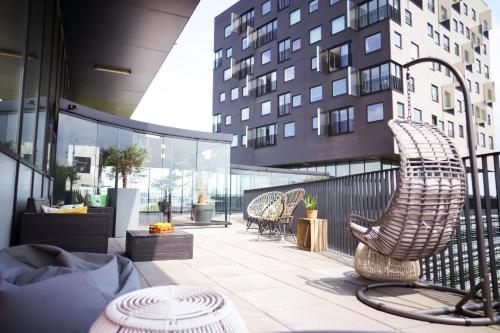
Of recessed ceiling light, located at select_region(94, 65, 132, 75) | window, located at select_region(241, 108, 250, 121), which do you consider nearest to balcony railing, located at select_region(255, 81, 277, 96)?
window, located at select_region(241, 108, 250, 121)

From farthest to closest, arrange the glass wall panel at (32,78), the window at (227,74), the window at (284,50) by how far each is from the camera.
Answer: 1. the window at (227,74)
2. the window at (284,50)
3. the glass wall panel at (32,78)

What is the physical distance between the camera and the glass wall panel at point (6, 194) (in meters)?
2.96

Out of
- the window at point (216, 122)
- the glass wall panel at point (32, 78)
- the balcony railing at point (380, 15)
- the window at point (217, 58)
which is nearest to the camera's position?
the glass wall panel at point (32, 78)

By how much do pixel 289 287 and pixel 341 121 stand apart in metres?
19.2

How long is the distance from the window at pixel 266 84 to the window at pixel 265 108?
0.82 metres

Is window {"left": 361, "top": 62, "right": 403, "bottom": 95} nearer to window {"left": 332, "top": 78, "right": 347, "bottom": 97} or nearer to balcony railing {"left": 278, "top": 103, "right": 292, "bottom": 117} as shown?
window {"left": 332, "top": 78, "right": 347, "bottom": 97}

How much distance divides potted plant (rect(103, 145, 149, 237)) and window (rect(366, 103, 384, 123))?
1420cm

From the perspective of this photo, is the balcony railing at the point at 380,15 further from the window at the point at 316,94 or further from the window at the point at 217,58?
the window at the point at 217,58

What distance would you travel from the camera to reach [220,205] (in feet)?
39.4

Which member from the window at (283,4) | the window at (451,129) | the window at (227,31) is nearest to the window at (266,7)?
the window at (283,4)

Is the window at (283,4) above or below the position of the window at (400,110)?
above

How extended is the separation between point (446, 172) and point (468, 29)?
32091 mm

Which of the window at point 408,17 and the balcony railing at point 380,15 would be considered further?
the window at point 408,17

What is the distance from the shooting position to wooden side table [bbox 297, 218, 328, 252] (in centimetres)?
585
